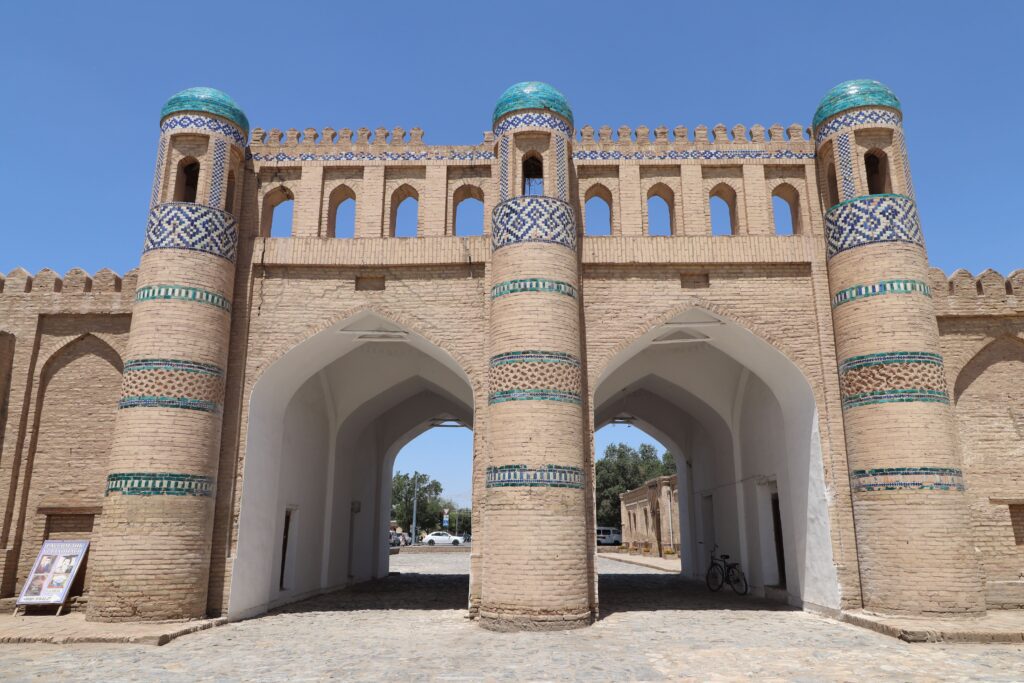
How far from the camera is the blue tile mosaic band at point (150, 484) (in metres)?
8.33

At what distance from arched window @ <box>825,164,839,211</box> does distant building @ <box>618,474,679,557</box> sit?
43.7 feet

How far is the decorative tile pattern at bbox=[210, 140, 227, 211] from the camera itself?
31.1 ft

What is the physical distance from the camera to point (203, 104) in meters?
9.70

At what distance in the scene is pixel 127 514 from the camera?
27.1ft

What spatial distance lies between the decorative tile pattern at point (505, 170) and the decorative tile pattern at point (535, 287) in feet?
3.92

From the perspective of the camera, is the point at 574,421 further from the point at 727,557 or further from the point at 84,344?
the point at 84,344

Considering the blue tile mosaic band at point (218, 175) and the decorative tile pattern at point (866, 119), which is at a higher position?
the decorative tile pattern at point (866, 119)

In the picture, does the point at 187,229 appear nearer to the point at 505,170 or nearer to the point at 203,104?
the point at 203,104

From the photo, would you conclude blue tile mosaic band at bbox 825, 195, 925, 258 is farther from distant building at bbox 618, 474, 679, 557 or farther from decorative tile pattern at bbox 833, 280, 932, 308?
distant building at bbox 618, 474, 679, 557

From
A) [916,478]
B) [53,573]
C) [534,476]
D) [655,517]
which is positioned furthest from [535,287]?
[655,517]

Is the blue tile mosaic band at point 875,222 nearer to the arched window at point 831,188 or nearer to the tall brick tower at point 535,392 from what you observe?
the arched window at point 831,188

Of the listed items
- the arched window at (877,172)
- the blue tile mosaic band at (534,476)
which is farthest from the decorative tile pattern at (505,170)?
the arched window at (877,172)

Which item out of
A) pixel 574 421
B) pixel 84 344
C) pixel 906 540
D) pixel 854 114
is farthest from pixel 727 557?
pixel 84 344

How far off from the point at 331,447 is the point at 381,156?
16.1 ft
